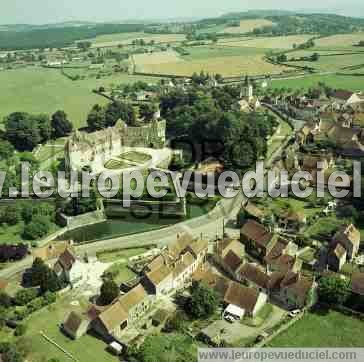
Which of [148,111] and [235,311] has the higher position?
[148,111]

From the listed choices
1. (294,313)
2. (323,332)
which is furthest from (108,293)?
(323,332)

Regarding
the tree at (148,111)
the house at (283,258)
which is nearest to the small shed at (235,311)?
the house at (283,258)

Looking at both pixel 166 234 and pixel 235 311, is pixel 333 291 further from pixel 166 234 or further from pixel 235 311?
pixel 166 234

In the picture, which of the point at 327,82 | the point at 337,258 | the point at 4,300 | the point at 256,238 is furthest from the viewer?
the point at 327,82

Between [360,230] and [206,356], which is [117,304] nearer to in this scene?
[206,356]

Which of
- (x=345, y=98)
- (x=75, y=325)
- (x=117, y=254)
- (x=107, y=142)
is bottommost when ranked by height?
(x=75, y=325)

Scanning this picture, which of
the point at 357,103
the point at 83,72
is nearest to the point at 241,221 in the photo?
the point at 357,103

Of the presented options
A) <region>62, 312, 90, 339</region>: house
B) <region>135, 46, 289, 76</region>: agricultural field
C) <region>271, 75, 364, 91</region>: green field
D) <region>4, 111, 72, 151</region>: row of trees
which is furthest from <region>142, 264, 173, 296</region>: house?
<region>135, 46, 289, 76</region>: agricultural field
